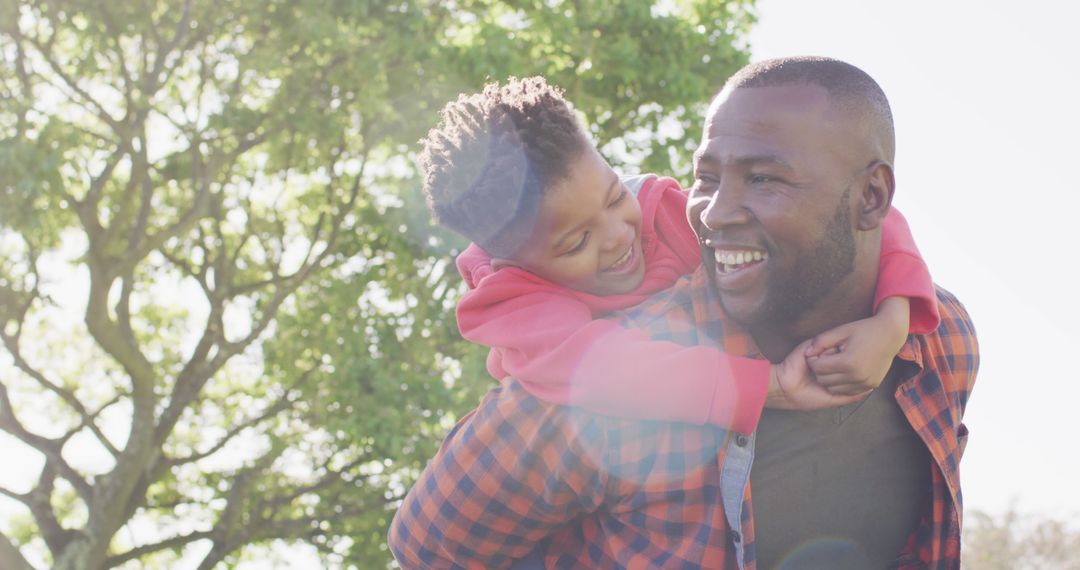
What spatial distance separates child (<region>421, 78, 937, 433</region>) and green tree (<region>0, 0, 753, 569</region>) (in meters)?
8.58

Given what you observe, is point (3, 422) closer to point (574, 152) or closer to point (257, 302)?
point (257, 302)

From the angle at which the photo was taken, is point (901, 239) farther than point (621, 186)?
No

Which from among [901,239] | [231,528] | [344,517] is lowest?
[901,239]

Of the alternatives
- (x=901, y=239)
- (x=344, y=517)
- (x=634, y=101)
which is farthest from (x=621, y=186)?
(x=344, y=517)

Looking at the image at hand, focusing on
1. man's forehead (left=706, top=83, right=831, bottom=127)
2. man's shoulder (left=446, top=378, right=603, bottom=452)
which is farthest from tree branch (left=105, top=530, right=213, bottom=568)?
man's forehead (left=706, top=83, right=831, bottom=127)

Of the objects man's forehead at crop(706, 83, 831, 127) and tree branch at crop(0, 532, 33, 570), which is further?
tree branch at crop(0, 532, 33, 570)

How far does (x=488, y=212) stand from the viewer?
2643mm

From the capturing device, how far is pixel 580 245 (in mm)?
2674

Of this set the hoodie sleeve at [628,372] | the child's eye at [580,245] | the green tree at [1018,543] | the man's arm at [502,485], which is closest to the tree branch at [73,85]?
the green tree at [1018,543]

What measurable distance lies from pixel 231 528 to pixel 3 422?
2786mm

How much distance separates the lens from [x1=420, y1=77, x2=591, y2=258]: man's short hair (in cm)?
260

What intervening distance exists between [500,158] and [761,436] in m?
0.76

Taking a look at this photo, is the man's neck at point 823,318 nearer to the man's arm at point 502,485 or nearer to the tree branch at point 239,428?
the man's arm at point 502,485

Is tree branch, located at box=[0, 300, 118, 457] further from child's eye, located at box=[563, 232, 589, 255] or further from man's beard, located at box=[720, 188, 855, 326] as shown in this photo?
man's beard, located at box=[720, 188, 855, 326]
